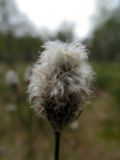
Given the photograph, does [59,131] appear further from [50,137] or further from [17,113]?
[17,113]

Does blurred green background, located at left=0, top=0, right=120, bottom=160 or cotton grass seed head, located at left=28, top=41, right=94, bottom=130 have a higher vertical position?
blurred green background, located at left=0, top=0, right=120, bottom=160

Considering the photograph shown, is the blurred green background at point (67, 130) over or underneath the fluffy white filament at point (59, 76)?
over

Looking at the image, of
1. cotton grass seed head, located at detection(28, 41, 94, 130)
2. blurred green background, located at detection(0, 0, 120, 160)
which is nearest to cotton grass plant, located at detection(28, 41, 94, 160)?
cotton grass seed head, located at detection(28, 41, 94, 130)

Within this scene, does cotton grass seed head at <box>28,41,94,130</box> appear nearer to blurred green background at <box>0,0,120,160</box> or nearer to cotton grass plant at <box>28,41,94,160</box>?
cotton grass plant at <box>28,41,94,160</box>

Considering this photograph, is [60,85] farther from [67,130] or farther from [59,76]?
[67,130]

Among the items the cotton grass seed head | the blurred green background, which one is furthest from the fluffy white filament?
the blurred green background

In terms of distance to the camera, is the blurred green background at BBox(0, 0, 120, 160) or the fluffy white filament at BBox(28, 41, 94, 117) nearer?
the fluffy white filament at BBox(28, 41, 94, 117)

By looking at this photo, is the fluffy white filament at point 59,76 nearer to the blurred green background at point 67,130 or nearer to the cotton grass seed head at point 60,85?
the cotton grass seed head at point 60,85

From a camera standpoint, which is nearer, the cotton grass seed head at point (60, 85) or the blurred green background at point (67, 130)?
the cotton grass seed head at point (60, 85)

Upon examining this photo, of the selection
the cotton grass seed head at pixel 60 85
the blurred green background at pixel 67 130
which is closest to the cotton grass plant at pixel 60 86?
the cotton grass seed head at pixel 60 85
